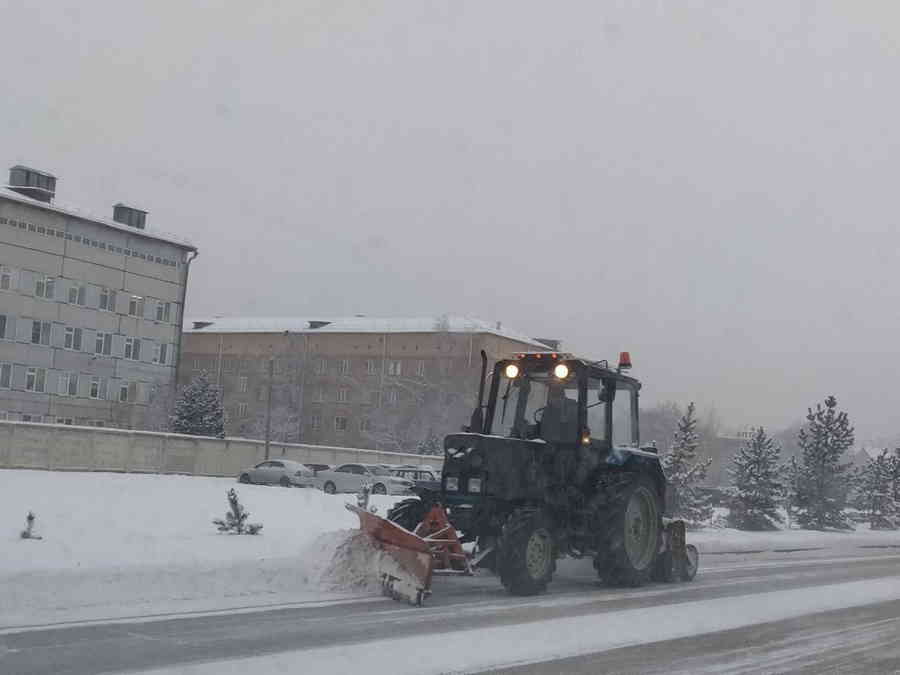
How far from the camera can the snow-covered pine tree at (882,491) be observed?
48.8 metres

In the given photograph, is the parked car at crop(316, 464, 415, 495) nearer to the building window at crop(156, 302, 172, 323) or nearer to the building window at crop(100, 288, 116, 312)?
the building window at crop(100, 288, 116, 312)

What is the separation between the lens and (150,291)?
67062 millimetres

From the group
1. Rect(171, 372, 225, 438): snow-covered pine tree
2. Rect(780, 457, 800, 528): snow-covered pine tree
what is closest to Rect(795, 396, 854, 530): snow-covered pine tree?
Rect(780, 457, 800, 528): snow-covered pine tree

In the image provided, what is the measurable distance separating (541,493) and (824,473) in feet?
107

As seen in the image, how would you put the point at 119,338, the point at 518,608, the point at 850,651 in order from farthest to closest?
the point at 119,338, the point at 518,608, the point at 850,651

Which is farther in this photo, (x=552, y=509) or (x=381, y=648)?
(x=552, y=509)

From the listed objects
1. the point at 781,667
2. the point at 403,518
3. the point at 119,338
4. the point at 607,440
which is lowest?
the point at 781,667

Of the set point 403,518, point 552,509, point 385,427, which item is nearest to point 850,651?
point 552,509

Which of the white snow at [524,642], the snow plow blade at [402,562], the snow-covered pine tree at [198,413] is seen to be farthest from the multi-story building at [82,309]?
the white snow at [524,642]

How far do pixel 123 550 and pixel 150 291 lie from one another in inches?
2209

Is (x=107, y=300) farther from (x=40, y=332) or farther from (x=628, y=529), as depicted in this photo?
(x=628, y=529)

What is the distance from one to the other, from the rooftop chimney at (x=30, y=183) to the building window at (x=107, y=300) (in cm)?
639

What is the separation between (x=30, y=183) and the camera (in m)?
60.5

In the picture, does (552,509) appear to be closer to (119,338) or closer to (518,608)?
(518,608)
